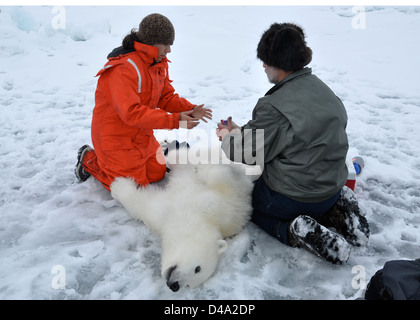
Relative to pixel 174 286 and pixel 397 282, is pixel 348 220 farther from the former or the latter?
pixel 174 286

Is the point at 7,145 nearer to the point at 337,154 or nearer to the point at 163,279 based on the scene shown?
the point at 163,279

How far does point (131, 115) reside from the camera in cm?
232

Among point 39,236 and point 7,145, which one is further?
point 7,145

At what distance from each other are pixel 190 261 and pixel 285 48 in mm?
1399

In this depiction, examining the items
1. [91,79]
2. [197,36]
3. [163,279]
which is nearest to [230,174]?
[163,279]

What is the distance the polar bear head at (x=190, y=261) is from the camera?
194 centimetres

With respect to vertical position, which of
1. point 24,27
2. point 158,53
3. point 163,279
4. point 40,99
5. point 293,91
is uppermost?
point 24,27

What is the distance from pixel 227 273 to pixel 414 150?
2.69 meters

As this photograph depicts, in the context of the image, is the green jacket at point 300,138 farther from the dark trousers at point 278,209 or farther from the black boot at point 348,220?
the black boot at point 348,220

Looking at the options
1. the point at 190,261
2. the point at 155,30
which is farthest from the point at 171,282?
the point at 155,30

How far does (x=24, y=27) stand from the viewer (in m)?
7.37

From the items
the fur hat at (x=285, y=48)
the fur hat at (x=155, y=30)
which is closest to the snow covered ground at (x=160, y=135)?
the fur hat at (x=285, y=48)

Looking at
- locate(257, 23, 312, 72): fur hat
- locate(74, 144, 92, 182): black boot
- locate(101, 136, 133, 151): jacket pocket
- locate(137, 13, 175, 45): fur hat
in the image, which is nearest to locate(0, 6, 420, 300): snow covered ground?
locate(74, 144, 92, 182): black boot

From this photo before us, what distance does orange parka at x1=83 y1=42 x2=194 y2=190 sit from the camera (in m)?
2.35
